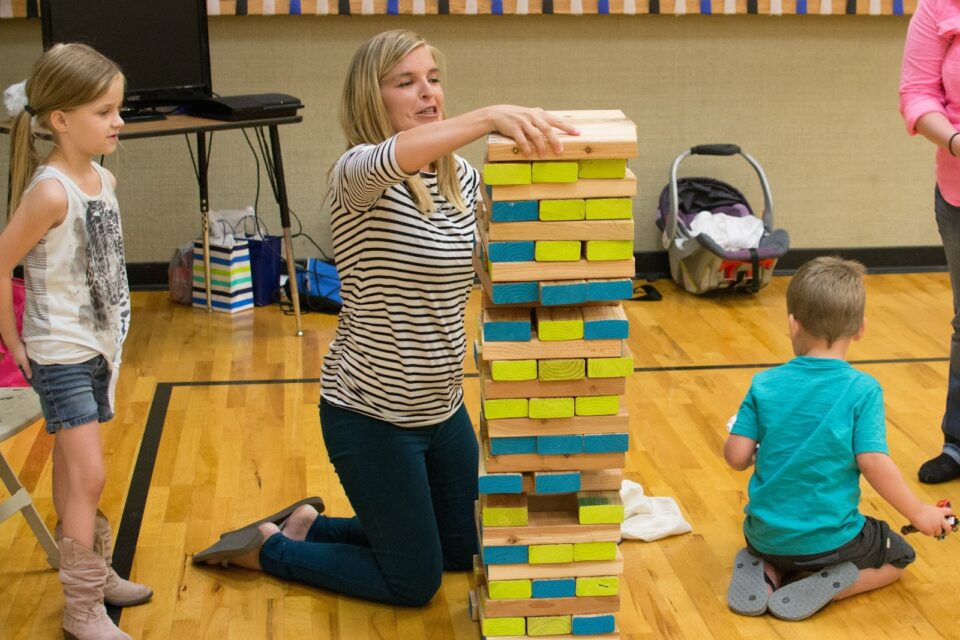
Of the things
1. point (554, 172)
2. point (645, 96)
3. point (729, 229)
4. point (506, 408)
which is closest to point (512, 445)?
point (506, 408)

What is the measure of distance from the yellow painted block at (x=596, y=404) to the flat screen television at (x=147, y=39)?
8.62 feet

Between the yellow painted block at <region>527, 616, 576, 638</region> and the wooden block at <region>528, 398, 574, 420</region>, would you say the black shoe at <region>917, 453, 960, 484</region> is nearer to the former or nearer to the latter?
the yellow painted block at <region>527, 616, 576, 638</region>

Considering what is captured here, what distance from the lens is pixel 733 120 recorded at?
554 cm

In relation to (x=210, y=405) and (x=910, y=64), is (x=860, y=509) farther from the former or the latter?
(x=210, y=405)

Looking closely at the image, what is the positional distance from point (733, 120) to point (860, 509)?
2634mm

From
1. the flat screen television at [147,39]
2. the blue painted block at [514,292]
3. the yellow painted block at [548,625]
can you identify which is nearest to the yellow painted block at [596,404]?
the blue painted block at [514,292]

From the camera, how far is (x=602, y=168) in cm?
224

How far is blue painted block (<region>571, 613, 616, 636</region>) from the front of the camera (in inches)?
100

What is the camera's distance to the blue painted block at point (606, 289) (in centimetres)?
232

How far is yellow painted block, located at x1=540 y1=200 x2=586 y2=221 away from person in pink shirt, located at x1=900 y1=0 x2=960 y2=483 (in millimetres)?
1313

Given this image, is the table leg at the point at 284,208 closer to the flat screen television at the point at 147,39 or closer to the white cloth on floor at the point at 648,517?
the flat screen television at the point at 147,39

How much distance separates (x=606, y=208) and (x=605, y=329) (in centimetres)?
23

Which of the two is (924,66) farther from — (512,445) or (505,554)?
(505,554)

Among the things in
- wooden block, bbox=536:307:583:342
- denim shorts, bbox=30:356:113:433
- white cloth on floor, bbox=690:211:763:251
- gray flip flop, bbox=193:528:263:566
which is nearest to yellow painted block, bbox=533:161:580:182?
wooden block, bbox=536:307:583:342
